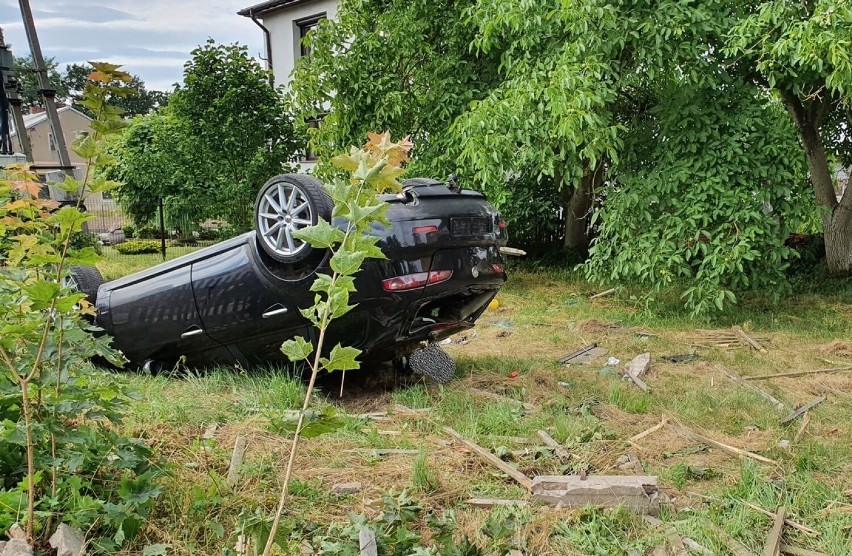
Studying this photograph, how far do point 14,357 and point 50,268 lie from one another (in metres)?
0.41

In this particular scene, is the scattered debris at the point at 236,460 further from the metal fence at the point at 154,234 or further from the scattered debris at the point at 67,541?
the metal fence at the point at 154,234

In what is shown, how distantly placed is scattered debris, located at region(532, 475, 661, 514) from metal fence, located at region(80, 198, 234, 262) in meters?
11.2

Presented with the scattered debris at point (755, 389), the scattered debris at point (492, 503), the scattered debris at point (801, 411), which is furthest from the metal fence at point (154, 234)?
the scattered debris at point (492, 503)

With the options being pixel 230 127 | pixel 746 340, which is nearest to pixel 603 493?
pixel 746 340

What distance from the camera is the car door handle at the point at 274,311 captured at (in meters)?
4.33

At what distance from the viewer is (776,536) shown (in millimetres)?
2770

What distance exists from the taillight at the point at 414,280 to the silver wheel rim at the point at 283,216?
59 cm

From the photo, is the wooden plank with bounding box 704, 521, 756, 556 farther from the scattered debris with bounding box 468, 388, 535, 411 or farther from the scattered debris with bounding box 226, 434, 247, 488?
the scattered debris with bounding box 226, 434, 247, 488

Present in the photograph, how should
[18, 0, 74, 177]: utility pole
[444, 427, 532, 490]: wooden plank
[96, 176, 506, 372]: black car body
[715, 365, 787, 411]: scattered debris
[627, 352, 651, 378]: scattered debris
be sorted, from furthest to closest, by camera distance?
[18, 0, 74, 177]: utility pole < [627, 352, 651, 378]: scattered debris < [715, 365, 787, 411]: scattered debris < [96, 176, 506, 372]: black car body < [444, 427, 532, 490]: wooden plank

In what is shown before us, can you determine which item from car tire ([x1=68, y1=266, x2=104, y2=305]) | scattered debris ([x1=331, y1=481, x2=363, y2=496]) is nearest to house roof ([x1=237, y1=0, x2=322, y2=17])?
car tire ([x1=68, y1=266, x2=104, y2=305])

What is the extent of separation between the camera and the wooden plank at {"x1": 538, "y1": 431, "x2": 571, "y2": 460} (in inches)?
143

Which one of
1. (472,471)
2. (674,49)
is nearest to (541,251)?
(674,49)

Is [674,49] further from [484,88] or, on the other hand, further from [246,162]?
[246,162]

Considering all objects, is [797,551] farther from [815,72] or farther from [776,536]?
[815,72]
